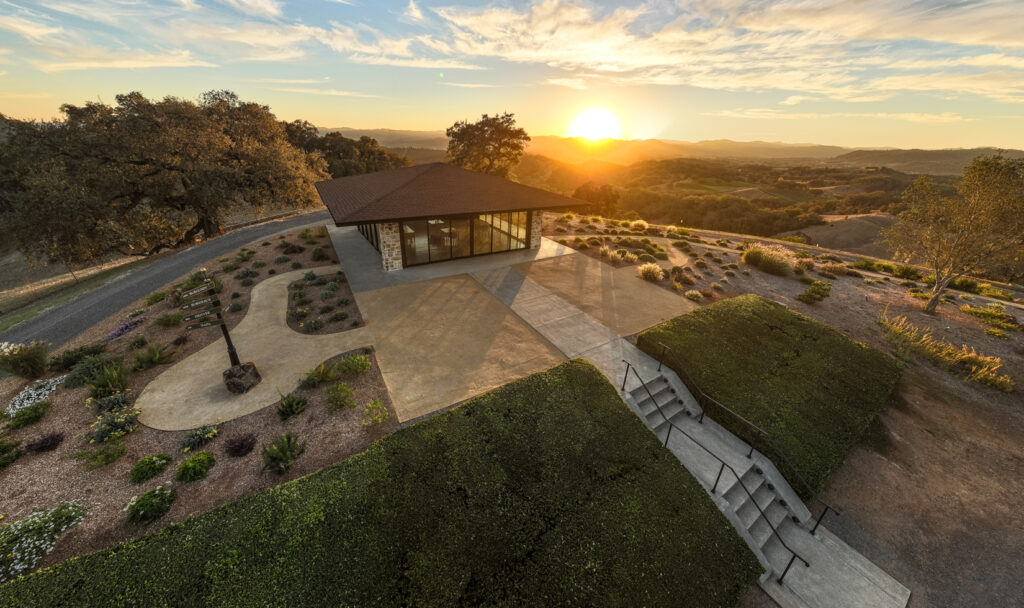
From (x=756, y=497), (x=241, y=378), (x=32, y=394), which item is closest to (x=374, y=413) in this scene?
(x=241, y=378)

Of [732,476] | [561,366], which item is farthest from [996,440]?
[561,366]

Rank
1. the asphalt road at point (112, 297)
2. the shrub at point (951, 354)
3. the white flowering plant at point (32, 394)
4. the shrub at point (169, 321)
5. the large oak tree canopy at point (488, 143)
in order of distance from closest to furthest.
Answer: the white flowering plant at point (32, 394) < the shrub at point (951, 354) < the shrub at point (169, 321) < the asphalt road at point (112, 297) < the large oak tree canopy at point (488, 143)

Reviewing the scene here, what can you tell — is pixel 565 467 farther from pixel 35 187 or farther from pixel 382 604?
pixel 35 187

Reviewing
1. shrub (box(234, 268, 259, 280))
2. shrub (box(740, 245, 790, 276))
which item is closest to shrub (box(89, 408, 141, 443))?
shrub (box(234, 268, 259, 280))

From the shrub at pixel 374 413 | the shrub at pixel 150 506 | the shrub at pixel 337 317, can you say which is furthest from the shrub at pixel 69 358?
the shrub at pixel 374 413

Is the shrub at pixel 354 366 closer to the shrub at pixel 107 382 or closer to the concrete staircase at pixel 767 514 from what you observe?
the shrub at pixel 107 382

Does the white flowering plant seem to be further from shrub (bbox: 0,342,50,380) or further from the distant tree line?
the distant tree line

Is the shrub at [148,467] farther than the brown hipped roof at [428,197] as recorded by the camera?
No
